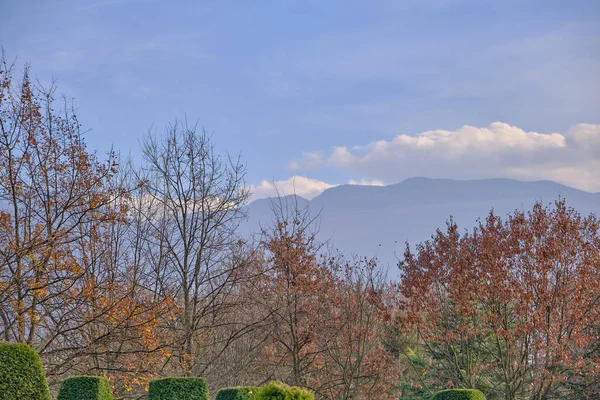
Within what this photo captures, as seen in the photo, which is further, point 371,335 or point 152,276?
point 371,335

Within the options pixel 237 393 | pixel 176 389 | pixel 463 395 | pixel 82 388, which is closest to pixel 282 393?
pixel 237 393

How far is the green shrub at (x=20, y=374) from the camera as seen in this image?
1072 centimetres

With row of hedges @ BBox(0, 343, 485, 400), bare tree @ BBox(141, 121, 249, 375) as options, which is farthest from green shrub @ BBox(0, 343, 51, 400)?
bare tree @ BBox(141, 121, 249, 375)

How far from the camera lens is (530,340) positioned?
16578 mm

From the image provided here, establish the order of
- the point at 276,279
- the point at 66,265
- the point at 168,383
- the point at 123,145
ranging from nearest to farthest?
1. the point at 168,383
2. the point at 66,265
3. the point at 276,279
4. the point at 123,145

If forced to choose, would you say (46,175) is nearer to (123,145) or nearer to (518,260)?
(123,145)

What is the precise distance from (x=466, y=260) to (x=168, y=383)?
802cm

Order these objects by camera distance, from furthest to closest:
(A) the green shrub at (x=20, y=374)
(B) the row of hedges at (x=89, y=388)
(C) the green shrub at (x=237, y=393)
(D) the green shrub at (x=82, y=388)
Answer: (C) the green shrub at (x=237, y=393)
(D) the green shrub at (x=82, y=388)
(A) the green shrub at (x=20, y=374)
(B) the row of hedges at (x=89, y=388)

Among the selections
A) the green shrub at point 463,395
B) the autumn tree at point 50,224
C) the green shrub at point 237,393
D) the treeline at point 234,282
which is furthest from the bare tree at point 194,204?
the green shrub at point 463,395

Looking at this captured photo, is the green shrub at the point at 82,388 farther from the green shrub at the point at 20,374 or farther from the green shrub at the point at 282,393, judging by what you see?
the green shrub at the point at 282,393

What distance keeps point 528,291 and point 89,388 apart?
9840mm

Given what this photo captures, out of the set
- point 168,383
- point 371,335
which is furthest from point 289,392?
point 371,335

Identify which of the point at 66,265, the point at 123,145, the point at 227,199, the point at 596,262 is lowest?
the point at 596,262

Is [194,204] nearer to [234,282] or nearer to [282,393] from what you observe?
[234,282]
